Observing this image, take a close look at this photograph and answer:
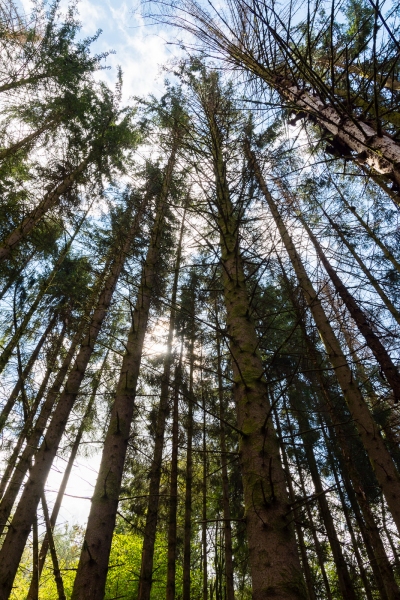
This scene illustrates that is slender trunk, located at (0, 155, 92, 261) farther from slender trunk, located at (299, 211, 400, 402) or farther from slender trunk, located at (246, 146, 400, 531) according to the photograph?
slender trunk, located at (299, 211, 400, 402)

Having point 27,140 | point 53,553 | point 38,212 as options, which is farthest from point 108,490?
point 27,140

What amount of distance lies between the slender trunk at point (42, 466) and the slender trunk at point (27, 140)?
3.66m

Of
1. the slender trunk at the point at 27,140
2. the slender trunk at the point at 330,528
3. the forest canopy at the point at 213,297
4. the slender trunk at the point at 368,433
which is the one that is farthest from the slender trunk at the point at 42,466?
the slender trunk at the point at 330,528

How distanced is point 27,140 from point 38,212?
8.88ft

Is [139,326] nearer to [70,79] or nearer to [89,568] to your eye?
[89,568]

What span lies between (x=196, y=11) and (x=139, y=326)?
4878 millimetres

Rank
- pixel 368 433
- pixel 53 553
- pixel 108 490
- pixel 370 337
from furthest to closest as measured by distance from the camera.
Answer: pixel 370 337, pixel 368 433, pixel 108 490, pixel 53 553

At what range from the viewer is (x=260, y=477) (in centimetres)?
185

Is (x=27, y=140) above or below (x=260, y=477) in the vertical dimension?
above

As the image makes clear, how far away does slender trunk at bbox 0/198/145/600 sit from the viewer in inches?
227

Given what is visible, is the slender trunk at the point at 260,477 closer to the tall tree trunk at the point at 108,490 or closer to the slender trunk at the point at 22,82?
the tall tree trunk at the point at 108,490

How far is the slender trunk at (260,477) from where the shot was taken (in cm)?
152

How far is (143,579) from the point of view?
7.13 metres

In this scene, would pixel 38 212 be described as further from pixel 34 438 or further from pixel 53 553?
pixel 53 553
